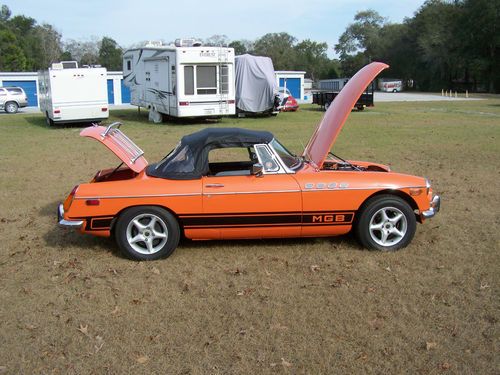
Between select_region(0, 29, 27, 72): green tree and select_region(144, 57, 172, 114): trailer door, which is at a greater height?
select_region(0, 29, 27, 72): green tree

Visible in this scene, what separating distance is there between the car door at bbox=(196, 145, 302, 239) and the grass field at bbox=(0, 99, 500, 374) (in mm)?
330

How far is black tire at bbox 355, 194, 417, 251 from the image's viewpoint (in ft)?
18.6

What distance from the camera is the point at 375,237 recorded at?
5.75 m

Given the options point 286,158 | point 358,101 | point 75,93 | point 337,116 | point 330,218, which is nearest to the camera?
point 330,218

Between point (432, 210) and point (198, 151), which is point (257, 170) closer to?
point (198, 151)

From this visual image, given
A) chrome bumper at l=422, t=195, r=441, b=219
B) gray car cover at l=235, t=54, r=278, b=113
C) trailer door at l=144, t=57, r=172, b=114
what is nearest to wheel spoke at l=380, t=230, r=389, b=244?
chrome bumper at l=422, t=195, r=441, b=219

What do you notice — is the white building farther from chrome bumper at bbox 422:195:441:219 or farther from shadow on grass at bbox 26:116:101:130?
chrome bumper at bbox 422:195:441:219

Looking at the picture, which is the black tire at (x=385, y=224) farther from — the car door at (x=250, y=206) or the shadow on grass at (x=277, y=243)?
the car door at (x=250, y=206)

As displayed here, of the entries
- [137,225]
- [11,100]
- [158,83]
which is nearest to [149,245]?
[137,225]

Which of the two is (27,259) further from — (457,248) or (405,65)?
(405,65)

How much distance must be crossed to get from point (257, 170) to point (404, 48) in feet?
296

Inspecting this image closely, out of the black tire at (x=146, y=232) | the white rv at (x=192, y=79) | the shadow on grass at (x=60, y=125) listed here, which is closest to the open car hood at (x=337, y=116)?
the black tire at (x=146, y=232)

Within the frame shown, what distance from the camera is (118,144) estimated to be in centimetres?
611

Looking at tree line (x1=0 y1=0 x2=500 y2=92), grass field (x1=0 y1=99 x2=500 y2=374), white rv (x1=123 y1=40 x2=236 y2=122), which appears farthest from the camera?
tree line (x1=0 y1=0 x2=500 y2=92)
